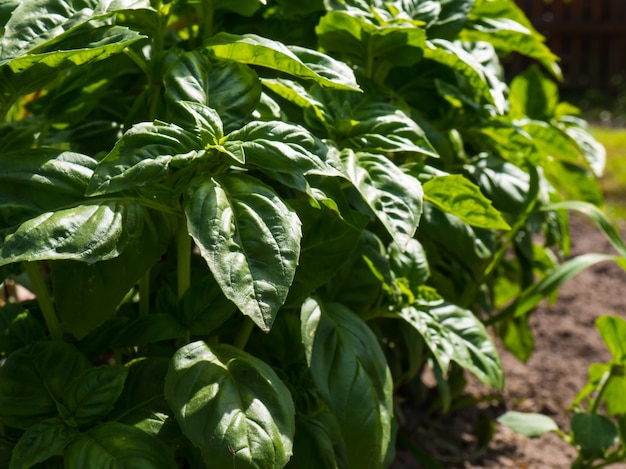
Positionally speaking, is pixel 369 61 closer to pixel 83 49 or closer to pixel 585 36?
pixel 83 49

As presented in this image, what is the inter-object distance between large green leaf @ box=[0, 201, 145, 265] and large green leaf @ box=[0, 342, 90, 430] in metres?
0.28

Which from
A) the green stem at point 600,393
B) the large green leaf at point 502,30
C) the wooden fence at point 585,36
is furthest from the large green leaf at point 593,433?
the wooden fence at point 585,36

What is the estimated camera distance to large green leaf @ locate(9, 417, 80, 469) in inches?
53.3

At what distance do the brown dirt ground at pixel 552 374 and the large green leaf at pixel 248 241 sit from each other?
1326 millimetres

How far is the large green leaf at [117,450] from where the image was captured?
4.40 ft

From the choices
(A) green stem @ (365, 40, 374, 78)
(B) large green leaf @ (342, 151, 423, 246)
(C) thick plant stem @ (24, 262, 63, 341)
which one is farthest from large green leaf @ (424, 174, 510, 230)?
(C) thick plant stem @ (24, 262, 63, 341)

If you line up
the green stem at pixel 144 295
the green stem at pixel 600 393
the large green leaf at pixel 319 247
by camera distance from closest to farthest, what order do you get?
the large green leaf at pixel 319 247, the green stem at pixel 144 295, the green stem at pixel 600 393

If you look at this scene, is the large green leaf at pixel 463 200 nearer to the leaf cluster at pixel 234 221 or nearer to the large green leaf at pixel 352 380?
the leaf cluster at pixel 234 221

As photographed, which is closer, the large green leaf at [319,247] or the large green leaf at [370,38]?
the large green leaf at [319,247]

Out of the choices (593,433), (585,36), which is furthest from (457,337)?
(585,36)

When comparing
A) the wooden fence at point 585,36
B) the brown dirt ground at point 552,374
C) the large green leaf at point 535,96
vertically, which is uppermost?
the large green leaf at point 535,96

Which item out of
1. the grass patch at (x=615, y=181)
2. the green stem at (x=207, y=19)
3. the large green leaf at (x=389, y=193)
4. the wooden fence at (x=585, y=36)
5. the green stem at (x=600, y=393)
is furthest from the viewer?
the wooden fence at (x=585, y=36)

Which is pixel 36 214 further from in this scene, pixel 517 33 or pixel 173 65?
pixel 517 33

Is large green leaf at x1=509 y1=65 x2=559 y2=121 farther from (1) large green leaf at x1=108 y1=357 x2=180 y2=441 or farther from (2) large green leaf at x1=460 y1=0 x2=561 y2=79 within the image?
(1) large green leaf at x1=108 y1=357 x2=180 y2=441
